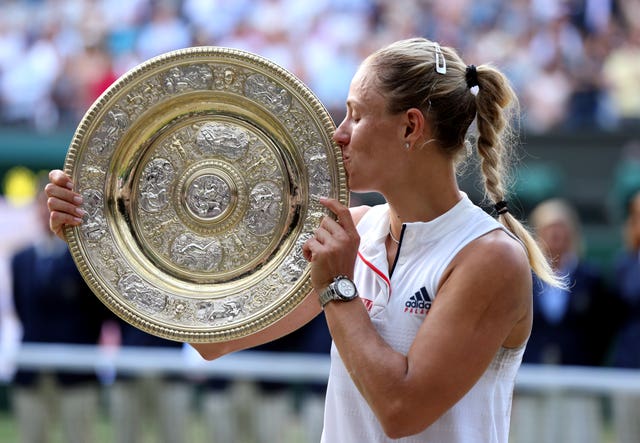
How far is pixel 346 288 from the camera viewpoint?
2.15 meters

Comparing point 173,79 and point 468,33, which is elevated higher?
point 173,79

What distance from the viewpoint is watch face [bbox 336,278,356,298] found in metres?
2.14

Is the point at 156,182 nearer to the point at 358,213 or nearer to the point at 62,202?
the point at 62,202

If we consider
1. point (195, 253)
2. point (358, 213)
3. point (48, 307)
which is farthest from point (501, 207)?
point (48, 307)

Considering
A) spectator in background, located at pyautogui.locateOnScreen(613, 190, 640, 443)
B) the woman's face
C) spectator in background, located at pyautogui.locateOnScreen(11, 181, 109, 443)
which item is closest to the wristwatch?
the woman's face

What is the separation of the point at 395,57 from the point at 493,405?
0.71m

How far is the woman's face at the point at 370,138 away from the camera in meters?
2.22

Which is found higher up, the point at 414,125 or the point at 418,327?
the point at 414,125

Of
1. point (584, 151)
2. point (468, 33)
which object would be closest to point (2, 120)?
point (468, 33)

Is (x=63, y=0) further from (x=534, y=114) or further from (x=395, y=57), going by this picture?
Result: (x=395, y=57)

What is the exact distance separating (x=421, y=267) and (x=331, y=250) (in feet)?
0.63

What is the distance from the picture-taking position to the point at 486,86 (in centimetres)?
228

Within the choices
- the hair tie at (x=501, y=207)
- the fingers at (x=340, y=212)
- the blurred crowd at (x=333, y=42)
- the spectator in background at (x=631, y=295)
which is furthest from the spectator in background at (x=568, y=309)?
the fingers at (x=340, y=212)

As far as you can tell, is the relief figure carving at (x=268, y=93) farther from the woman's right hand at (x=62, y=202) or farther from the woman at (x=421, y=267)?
the woman's right hand at (x=62, y=202)
